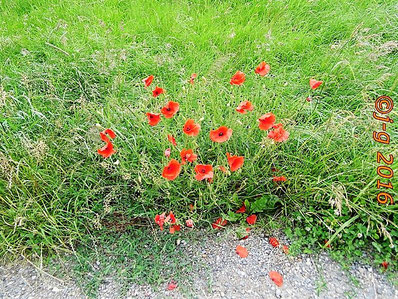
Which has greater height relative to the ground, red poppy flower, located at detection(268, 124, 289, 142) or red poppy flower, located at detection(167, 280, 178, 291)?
red poppy flower, located at detection(268, 124, 289, 142)

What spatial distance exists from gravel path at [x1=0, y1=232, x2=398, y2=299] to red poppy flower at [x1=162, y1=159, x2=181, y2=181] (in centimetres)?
46

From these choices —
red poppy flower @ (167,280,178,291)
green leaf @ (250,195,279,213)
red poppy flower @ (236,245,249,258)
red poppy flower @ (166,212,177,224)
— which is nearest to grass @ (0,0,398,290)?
green leaf @ (250,195,279,213)

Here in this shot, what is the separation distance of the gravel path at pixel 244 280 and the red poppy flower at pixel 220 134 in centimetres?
56

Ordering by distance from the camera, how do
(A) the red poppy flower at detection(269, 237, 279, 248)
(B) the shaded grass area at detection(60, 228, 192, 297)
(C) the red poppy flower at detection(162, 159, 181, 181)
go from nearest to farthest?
1. (C) the red poppy flower at detection(162, 159, 181, 181)
2. (B) the shaded grass area at detection(60, 228, 192, 297)
3. (A) the red poppy flower at detection(269, 237, 279, 248)

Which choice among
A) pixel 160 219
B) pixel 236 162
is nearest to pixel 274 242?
pixel 236 162

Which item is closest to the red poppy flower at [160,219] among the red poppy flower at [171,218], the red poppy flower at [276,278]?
the red poppy flower at [171,218]

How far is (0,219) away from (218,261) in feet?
3.73

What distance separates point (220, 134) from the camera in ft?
5.17

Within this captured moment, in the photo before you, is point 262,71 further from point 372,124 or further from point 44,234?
point 44,234

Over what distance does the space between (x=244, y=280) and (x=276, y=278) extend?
146mm

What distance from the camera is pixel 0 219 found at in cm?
176

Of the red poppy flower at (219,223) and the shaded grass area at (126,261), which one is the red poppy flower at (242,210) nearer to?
the red poppy flower at (219,223)

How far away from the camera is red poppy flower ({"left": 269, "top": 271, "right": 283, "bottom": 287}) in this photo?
60.9 inches

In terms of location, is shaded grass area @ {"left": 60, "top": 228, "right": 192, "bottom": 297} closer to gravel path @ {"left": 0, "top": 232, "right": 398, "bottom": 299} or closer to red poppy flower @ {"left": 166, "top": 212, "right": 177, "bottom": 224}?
gravel path @ {"left": 0, "top": 232, "right": 398, "bottom": 299}
